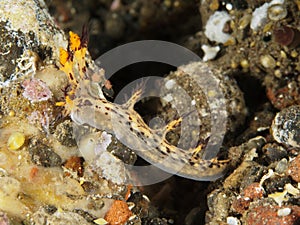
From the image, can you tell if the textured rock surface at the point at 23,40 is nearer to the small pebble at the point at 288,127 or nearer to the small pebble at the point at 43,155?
the small pebble at the point at 43,155

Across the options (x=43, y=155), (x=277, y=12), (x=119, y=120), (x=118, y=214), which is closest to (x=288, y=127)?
(x=277, y=12)

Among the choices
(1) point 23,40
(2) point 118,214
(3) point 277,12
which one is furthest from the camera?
(3) point 277,12

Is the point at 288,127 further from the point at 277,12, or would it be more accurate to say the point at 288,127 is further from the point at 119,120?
the point at 119,120

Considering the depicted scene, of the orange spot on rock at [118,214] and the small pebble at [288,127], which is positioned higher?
the small pebble at [288,127]

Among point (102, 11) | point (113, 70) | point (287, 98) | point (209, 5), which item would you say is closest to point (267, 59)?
point (287, 98)

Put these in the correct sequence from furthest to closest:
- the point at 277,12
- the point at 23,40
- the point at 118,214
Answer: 1. the point at 277,12
2. the point at 23,40
3. the point at 118,214

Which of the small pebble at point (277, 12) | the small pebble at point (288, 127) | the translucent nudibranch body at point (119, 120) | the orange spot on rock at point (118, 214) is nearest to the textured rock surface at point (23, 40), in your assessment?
the translucent nudibranch body at point (119, 120)

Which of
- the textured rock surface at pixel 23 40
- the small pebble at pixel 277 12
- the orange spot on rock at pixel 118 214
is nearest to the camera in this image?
the orange spot on rock at pixel 118 214

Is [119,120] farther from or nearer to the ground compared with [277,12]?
nearer to the ground
